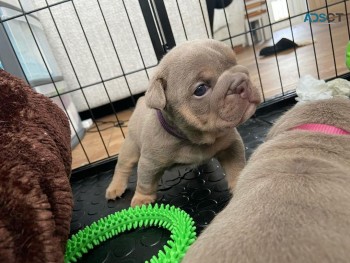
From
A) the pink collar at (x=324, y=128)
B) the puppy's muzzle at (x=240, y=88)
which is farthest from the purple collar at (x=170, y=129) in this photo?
the pink collar at (x=324, y=128)

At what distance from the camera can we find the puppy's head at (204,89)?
114 cm

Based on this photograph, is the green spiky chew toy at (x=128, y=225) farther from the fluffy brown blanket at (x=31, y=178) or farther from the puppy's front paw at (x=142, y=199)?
the fluffy brown blanket at (x=31, y=178)

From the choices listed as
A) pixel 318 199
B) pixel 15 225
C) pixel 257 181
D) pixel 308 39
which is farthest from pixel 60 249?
pixel 308 39

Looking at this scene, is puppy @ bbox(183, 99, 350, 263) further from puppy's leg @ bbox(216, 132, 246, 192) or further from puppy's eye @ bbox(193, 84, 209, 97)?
puppy's leg @ bbox(216, 132, 246, 192)

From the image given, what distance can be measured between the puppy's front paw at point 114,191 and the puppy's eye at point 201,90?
635 mm

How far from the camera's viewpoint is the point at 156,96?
1.13 meters

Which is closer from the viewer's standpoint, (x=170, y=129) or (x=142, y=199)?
(x=170, y=129)

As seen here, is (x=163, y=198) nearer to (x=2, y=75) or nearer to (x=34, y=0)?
(x=2, y=75)

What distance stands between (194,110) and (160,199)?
1.52 ft

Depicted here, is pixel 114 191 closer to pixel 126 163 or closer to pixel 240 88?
pixel 126 163

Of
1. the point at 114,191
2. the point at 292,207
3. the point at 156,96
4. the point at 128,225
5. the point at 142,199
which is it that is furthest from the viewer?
the point at 114,191

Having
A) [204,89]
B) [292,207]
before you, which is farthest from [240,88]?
[292,207]

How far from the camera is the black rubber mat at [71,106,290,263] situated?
46.6 inches

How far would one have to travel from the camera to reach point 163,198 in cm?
147
